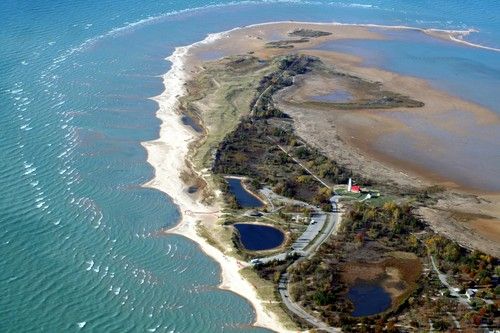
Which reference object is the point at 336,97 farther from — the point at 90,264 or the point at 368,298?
the point at 90,264

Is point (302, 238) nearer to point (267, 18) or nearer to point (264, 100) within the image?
point (264, 100)

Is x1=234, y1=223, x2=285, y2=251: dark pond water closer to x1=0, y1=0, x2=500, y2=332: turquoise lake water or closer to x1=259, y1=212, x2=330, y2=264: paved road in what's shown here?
x1=259, y1=212, x2=330, y2=264: paved road

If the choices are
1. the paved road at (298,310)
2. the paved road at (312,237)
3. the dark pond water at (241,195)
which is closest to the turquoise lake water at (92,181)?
the paved road at (298,310)

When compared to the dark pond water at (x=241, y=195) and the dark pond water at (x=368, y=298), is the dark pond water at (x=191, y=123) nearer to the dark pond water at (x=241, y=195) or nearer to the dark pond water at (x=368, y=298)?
the dark pond water at (x=241, y=195)

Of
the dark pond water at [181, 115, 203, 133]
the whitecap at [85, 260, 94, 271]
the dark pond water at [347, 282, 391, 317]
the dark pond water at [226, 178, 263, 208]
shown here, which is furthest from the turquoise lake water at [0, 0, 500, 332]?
the dark pond water at [347, 282, 391, 317]

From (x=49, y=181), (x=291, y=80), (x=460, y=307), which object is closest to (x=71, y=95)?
(x=49, y=181)

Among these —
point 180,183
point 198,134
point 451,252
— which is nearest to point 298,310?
point 451,252
